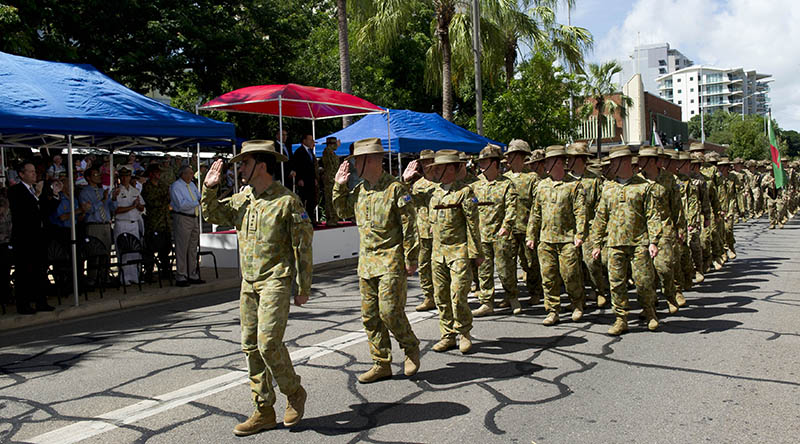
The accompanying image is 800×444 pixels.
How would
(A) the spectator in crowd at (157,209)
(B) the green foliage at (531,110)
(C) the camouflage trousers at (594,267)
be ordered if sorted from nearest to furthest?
(C) the camouflage trousers at (594,267) < (A) the spectator in crowd at (157,209) < (B) the green foliage at (531,110)

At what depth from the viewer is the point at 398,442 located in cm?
427

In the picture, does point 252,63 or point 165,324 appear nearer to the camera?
point 165,324

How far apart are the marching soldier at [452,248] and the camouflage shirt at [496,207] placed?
1411 mm

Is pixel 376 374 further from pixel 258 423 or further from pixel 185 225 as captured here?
pixel 185 225

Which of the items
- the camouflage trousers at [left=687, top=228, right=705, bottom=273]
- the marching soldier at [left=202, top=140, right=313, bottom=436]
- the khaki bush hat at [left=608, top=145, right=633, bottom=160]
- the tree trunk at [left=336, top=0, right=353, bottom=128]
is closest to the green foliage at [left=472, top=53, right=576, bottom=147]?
the tree trunk at [left=336, top=0, right=353, bottom=128]

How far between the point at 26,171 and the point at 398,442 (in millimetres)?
6789

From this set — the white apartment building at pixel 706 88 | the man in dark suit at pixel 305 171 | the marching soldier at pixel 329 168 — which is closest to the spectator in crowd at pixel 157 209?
the man in dark suit at pixel 305 171

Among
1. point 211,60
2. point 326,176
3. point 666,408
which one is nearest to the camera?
point 666,408

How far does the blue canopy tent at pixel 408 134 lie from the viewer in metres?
15.3

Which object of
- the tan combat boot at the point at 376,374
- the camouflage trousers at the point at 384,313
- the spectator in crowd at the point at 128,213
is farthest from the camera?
the spectator in crowd at the point at 128,213

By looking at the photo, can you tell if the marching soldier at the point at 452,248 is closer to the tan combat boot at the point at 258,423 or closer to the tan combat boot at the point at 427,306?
the tan combat boot at the point at 427,306

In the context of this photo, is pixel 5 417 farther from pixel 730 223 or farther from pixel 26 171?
pixel 730 223

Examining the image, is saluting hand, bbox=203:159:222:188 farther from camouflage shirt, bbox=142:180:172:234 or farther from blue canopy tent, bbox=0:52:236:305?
camouflage shirt, bbox=142:180:172:234

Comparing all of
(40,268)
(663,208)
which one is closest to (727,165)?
(663,208)
